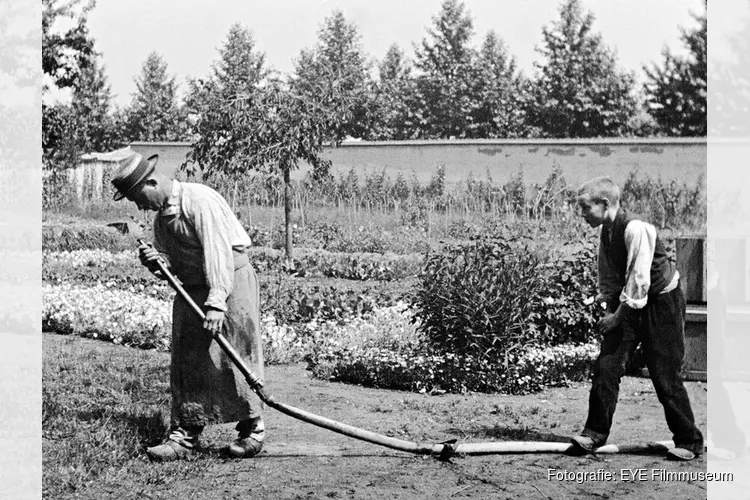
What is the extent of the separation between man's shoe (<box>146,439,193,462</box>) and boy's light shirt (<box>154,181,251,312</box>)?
0.81 meters

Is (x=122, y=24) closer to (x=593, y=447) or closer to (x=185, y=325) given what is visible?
(x=185, y=325)

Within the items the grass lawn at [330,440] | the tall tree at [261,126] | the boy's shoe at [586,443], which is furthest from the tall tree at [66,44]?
the boy's shoe at [586,443]

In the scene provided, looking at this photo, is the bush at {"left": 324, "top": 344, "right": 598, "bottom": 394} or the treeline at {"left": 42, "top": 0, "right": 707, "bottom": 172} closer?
the treeline at {"left": 42, "top": 0, "right": 707, "bottom": 172}

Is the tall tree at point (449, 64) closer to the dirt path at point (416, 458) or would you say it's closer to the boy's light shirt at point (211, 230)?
the boy's light shirt at point (211, 230)

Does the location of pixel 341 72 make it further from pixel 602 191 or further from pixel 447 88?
pixel 602 191

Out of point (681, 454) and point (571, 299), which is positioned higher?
point (571, 299)

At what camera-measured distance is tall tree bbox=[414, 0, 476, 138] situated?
5.63 m

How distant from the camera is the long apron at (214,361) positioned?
4.95 m

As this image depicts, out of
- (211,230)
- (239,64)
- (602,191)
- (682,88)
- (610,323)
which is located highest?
(239,64)

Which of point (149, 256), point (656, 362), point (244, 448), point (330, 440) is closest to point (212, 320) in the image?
point (149, 256)

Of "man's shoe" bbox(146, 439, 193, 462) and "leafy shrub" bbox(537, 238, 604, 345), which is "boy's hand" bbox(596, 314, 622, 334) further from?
"man's shoe" bbox(146, 439, 193, 462)

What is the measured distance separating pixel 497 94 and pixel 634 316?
1.56 metres

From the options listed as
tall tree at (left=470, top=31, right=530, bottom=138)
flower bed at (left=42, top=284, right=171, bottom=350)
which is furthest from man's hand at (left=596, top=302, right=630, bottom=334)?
flower bed at (left=42, top=284, right=171, bottom=350)

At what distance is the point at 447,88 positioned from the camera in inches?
226
